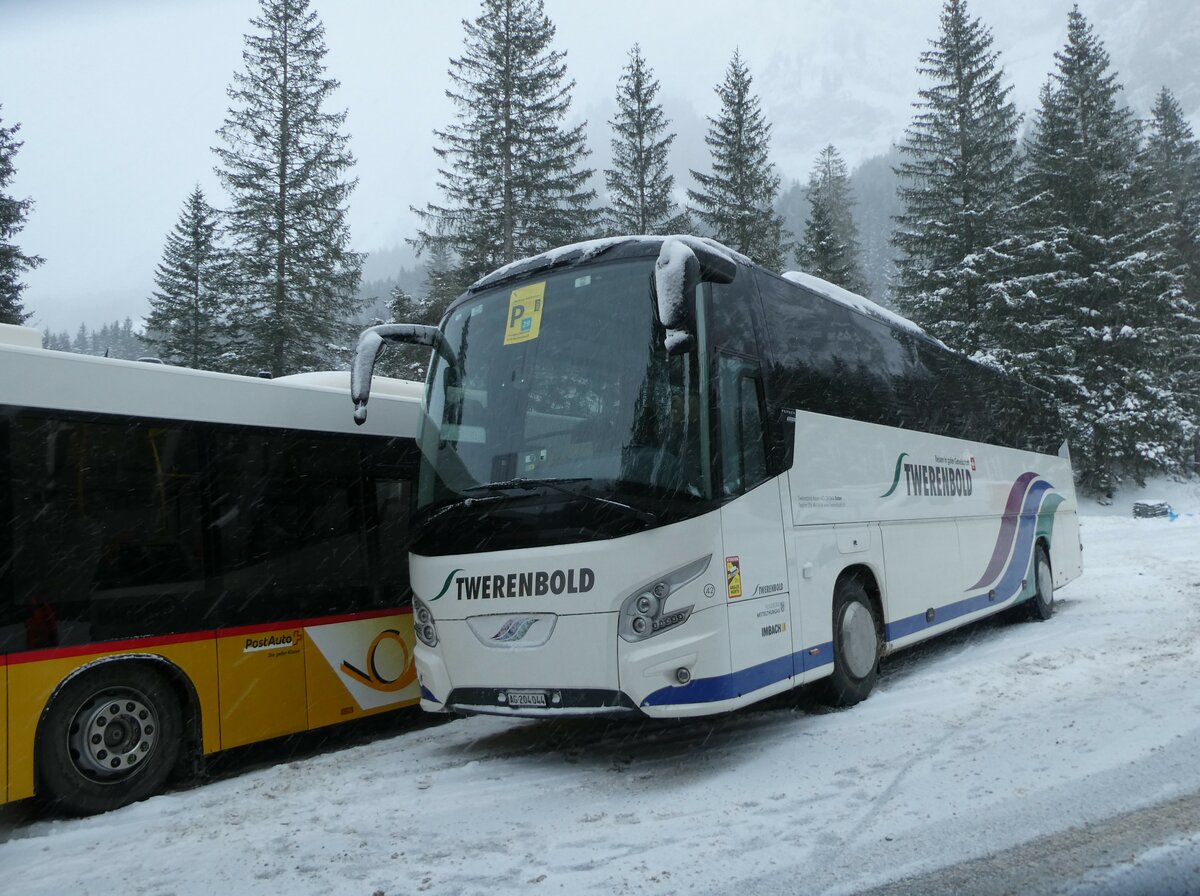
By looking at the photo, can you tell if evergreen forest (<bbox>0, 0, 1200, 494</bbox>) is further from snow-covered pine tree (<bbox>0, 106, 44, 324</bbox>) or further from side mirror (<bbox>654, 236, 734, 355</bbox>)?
side mirror (<bbox>654, 236, 734, 355</bbox>)

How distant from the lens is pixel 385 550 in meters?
8.05

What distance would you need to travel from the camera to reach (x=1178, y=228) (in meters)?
39.9

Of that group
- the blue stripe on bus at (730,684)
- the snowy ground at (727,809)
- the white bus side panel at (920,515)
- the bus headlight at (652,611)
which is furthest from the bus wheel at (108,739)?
the white bus side panel at (920,515)

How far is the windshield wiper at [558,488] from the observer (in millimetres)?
5582

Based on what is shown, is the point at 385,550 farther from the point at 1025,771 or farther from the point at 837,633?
the point at 1025,771

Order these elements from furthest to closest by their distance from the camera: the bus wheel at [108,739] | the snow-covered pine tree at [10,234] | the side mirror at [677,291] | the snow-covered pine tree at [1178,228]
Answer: the snow-covered pine tree at [1178,228] < the snow-covered pine tree at [10,234] < the bus wheel at [108,739] < the side mirror at [677,291]

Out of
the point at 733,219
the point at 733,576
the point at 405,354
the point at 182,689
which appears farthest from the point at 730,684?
the point at 733,219

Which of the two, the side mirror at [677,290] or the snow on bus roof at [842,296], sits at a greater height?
the snow on bus roof at [842,296]

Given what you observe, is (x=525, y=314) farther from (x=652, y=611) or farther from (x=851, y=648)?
(x=851, y=648)

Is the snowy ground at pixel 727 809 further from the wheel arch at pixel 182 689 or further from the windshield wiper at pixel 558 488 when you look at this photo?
the windshield wiper at pixel 558 488

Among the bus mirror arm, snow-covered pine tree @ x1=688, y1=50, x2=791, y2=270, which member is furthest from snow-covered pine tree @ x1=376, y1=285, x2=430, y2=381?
the bus mirror arm

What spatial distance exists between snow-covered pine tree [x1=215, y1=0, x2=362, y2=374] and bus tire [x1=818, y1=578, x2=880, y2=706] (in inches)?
913

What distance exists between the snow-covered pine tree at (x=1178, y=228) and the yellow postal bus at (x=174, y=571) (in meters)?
34.0

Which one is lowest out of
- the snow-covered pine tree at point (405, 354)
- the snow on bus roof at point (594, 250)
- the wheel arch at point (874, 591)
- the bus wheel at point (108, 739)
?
the bus wheel at point (108, 739)
